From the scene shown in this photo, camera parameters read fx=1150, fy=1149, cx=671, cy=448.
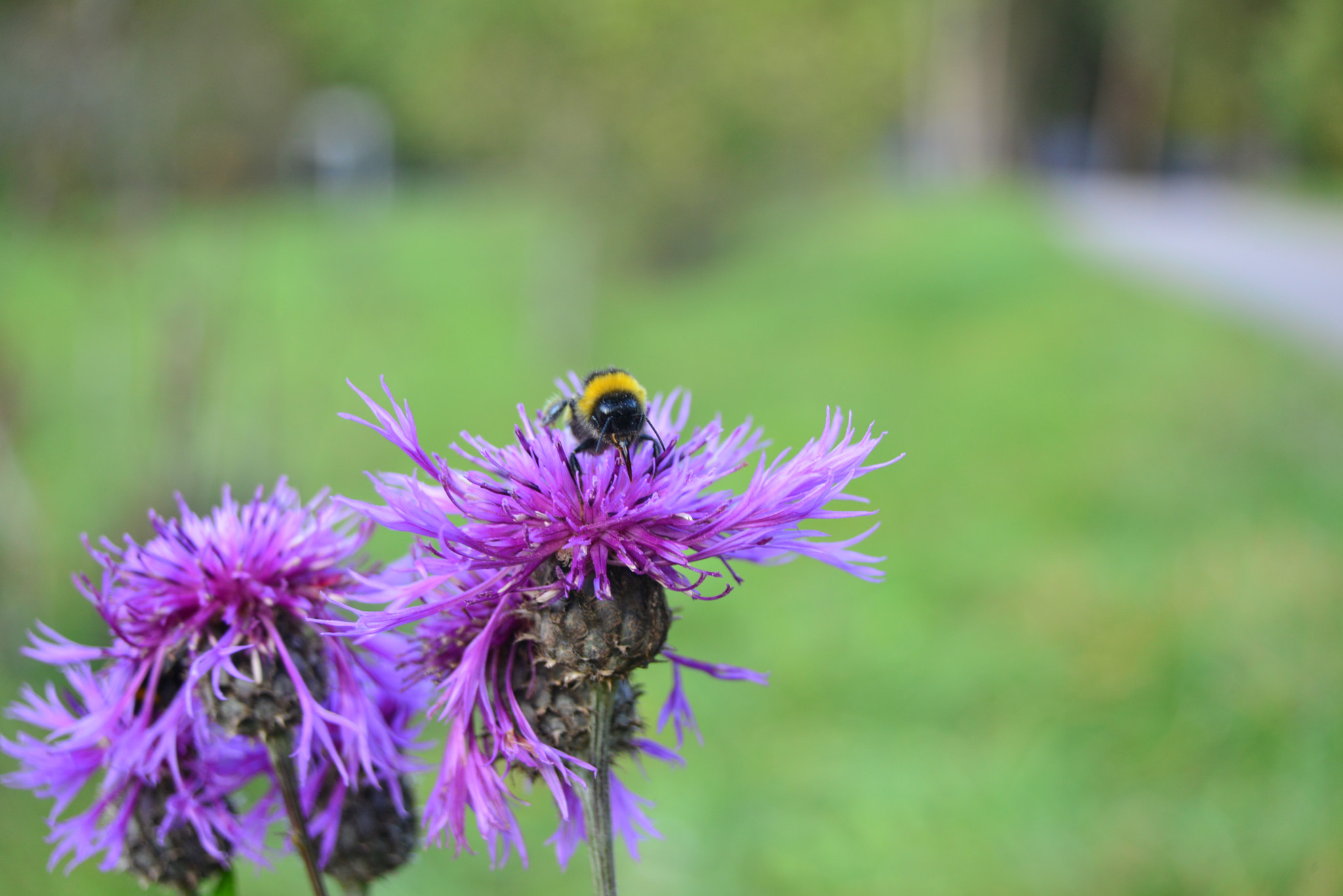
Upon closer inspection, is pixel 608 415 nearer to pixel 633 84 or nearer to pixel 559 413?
pixel 559 413

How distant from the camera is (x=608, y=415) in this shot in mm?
1377

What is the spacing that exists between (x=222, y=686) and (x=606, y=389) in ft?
1.84

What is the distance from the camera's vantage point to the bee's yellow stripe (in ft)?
4.65

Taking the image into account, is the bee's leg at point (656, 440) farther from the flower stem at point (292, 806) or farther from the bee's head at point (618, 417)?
the flower stem at point (292, 806)

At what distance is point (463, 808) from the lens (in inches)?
49.9

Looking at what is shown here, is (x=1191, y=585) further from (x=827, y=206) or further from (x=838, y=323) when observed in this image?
(x=827, y=206)

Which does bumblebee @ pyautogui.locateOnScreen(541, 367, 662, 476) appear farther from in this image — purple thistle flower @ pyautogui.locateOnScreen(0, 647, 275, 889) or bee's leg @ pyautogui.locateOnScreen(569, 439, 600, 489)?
purple thistle flower @ pyautogui.locateOnScreen(0, 647, 275, 889)

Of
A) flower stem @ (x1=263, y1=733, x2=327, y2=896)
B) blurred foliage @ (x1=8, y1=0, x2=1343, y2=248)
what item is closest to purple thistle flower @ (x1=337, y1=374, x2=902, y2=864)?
flower stem @ (x1=263, y1=733, x2=327, y2=896)

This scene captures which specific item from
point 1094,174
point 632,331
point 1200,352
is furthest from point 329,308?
point 1094,174

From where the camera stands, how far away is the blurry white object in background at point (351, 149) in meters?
34.5

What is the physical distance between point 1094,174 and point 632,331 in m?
22.9

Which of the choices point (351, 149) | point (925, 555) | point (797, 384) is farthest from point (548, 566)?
point (351, 149)

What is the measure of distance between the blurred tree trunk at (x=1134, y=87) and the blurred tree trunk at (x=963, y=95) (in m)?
2.59

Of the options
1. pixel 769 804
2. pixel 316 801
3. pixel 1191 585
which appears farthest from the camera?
pixel 1191 585
